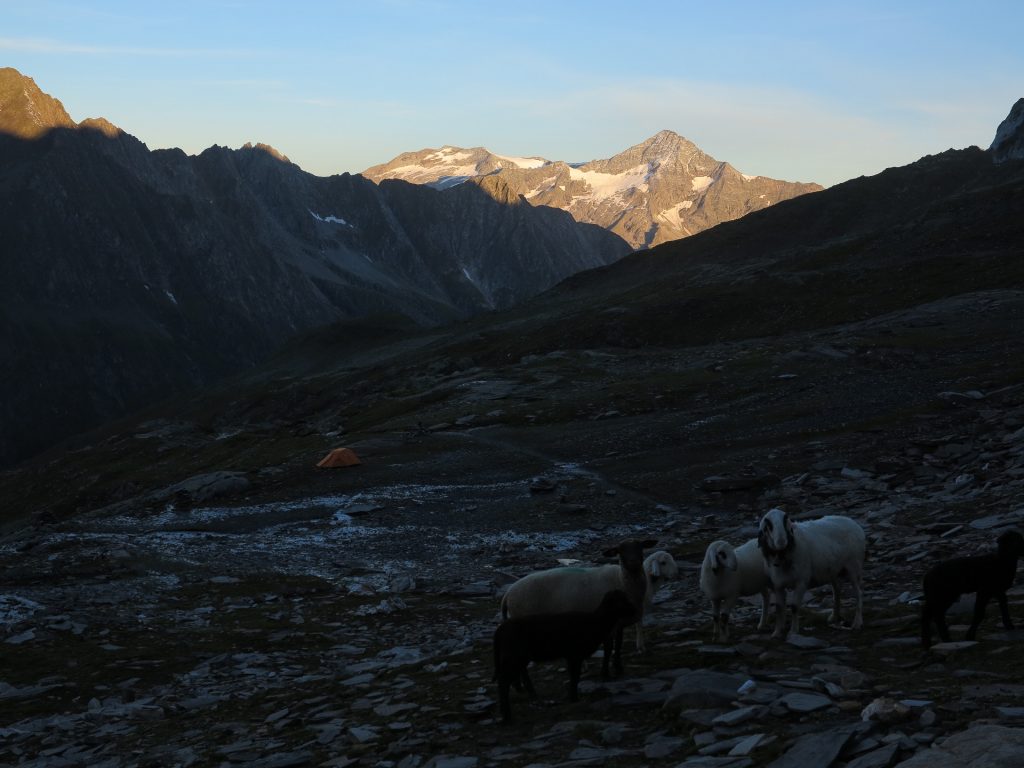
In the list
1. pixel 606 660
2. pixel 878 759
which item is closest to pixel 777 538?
pixel 606 660

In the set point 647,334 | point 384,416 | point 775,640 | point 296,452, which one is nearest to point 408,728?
point 775,640

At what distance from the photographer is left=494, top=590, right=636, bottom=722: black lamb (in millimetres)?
14836

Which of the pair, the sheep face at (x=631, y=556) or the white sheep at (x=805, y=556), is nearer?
the sheep face at (x=631, y=556)

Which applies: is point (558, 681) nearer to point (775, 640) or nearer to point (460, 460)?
point (775, 640)

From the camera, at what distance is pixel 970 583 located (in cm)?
1572

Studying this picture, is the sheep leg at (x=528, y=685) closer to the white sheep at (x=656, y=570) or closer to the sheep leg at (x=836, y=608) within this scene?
the white sheep at (x=656, y=570)

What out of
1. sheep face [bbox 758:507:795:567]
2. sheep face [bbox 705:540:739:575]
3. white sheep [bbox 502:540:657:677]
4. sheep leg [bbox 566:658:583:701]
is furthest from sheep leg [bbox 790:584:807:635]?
sheep leg [bbox 566:658:583:701]

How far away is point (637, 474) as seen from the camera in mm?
51531

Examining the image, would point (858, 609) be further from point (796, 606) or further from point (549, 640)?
point (549, 640)

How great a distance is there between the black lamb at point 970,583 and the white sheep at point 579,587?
4.64 metres

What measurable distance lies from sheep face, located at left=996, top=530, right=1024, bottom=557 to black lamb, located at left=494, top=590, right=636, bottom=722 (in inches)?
249

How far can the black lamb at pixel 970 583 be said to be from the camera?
15672 mm

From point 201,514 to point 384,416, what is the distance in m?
39.1

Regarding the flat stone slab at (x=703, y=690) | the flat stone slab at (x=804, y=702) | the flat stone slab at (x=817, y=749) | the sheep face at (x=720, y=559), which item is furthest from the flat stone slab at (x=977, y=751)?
the sheep face at (x=720, y=559)
